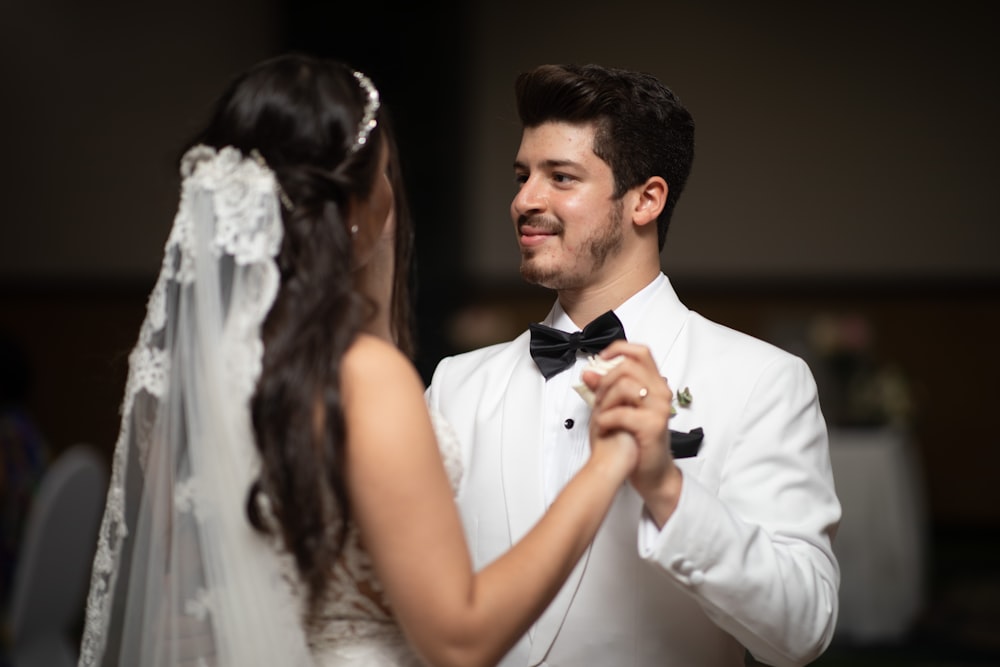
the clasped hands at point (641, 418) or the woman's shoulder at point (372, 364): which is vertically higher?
the woman's shoulder at point (372, 364)

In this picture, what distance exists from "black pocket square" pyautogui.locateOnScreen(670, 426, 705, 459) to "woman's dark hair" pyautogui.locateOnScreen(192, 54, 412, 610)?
0.67m

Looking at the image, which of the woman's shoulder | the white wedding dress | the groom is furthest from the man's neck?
the woman's shoulder

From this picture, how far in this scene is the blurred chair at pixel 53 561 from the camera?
3426 mm

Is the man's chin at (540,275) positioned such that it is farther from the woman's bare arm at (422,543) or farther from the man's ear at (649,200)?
the woman's bare arm at (422,543)

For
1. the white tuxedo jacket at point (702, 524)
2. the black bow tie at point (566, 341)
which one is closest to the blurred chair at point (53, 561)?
the white tuxedo jacket at point (702, 524)

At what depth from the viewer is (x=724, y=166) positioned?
9.33 metres

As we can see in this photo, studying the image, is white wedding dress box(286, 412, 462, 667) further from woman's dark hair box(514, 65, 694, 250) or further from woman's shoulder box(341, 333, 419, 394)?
woman's dark hair box(514, 65, 694, 250)

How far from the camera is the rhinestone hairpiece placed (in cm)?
180

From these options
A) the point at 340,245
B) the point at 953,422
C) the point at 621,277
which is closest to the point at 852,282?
the point at 953,422

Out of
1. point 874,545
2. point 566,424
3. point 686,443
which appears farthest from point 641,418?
point 874,545

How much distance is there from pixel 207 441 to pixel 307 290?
0.92 feet

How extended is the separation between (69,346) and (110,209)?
1178mm

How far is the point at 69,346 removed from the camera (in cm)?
950

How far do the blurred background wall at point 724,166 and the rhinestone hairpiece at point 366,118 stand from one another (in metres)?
7.13
